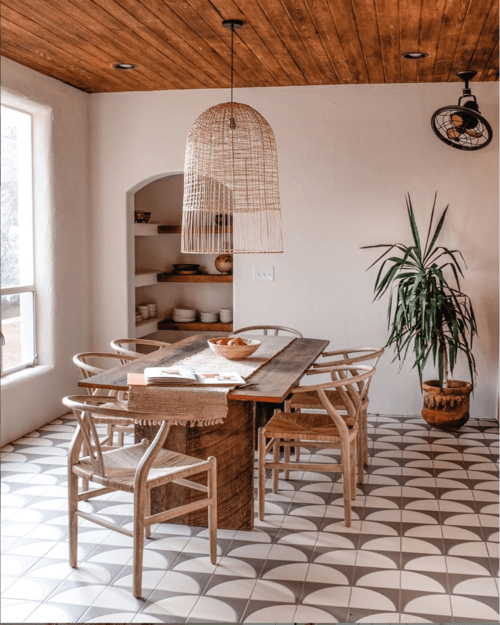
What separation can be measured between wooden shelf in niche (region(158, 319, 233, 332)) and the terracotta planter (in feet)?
6.76

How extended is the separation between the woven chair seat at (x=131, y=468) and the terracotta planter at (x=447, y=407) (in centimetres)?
271

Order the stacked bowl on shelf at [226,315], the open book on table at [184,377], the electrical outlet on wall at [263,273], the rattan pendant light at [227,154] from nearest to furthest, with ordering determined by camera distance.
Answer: the open book on table at [184,377] → the rattan pendant light at [227,154] → the electrical outlet on wall at [263,273] → the stacked bowl on shelf at [226,315]

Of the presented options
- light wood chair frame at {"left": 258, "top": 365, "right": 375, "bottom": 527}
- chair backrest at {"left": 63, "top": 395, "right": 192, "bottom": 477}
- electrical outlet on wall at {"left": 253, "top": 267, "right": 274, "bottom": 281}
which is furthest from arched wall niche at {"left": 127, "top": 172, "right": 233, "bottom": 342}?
chair backrest at {"left": 63, "top": 395, "right": 192, "bottom": 477}

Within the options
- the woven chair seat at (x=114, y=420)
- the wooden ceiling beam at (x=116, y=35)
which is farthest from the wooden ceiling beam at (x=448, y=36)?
the woven chair seat at (x=114, y=420)

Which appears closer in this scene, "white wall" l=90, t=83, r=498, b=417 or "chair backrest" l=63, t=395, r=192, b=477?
"chair backrest" l=63, t=395, r=192, b=477

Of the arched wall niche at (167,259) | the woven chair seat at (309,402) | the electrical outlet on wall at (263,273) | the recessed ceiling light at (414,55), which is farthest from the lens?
the arched wall niche at (167,259)

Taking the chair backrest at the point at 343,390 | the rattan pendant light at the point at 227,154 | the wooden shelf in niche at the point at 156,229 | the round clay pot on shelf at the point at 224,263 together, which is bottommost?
the chair backrest at the point at 343,390

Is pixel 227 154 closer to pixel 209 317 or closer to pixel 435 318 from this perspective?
pixel 435 318

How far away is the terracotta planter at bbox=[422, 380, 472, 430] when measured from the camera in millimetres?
5301

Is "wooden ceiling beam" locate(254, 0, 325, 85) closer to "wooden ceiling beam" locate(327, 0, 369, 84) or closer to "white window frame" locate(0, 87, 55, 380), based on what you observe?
"wooden ceiling beam" locate(327, 0, 369, 84)

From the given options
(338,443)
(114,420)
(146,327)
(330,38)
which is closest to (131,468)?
(114,420)

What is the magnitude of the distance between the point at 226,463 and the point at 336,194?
2976 mm

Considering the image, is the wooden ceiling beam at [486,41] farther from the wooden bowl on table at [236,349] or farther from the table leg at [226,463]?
the table leg at [226,463]

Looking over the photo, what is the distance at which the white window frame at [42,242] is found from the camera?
214 inches
